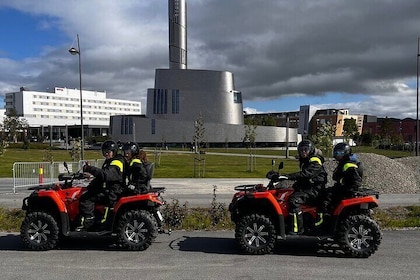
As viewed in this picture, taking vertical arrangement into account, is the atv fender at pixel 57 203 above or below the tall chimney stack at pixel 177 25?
below

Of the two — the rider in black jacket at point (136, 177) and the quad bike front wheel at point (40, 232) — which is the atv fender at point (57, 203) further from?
the rider in black jacket at point (136, 177)

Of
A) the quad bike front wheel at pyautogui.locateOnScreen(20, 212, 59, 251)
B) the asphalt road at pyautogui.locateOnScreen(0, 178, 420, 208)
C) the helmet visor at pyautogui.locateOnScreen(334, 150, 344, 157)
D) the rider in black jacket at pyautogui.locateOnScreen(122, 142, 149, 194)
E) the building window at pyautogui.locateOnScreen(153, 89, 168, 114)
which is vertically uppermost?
the building window at pyautogui.locateOnScreen(153, 89, 168, 114)

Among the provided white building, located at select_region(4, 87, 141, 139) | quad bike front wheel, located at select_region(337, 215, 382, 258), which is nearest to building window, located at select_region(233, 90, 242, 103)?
white building, located at select_region(4, 87, 141, 139)

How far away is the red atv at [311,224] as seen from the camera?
7336 millimetres

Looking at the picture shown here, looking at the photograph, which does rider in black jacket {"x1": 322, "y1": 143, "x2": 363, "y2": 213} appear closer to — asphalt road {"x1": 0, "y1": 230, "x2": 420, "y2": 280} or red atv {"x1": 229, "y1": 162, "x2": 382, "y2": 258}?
red atv {"x1": 229, "y1": 162, "x2": 382, "y2": 258}

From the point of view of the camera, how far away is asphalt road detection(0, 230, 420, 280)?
20.6 feet

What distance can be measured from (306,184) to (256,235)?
48.8 inches

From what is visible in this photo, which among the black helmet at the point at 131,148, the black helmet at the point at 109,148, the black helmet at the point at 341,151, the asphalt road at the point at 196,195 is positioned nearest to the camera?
the black helmet at the point at 341,151

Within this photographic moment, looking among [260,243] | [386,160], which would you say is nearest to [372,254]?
[260,243]

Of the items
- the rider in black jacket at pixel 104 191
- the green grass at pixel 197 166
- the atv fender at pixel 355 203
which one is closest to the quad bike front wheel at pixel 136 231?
the rider in black jacket at pixel 104 191

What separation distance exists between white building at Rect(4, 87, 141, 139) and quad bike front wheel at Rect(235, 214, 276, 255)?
134m

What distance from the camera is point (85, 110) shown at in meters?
168

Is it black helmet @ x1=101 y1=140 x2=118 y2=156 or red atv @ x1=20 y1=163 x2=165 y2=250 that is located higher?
black helmet @ x1=101 y1=140 x2=118 y2=156

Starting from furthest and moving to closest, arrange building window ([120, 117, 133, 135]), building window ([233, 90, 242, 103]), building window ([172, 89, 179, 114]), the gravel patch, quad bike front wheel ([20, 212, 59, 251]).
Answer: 1. building window ([233, 90, 242, 103])
2. building window ([172, 89, 179, 114])
3. building window ([120, 117, 133, 135])
4. the gravel patch
5. quad bike front wheel ([20, 212, 59, 251])
